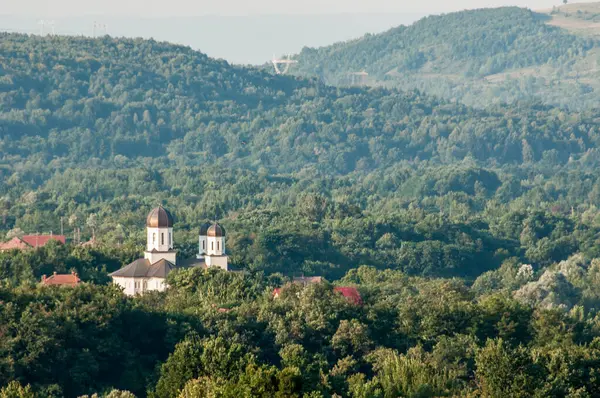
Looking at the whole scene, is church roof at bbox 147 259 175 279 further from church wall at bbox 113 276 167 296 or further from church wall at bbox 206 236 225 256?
church wall at bbox 206 236 225 256

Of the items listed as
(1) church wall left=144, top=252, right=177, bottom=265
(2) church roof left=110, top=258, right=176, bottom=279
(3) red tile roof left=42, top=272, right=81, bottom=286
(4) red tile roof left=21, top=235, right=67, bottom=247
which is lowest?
(4) red tile roof left=21, top=235, right=67, bottom=247

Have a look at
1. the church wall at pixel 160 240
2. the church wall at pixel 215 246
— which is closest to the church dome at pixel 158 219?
the church wall at pixel 160 240

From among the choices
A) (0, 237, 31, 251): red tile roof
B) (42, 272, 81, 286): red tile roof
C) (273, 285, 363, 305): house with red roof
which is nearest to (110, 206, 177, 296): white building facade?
(42, 272, 81, 286): red tile roof

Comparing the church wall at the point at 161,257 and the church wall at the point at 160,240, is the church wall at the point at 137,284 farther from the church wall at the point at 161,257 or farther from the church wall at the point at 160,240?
the church wall at the point at 160,240

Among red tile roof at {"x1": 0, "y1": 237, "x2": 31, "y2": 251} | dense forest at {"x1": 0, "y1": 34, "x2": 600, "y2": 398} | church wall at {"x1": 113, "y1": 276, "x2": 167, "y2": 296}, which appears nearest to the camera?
dense forest at {"x1": 0, "y1": 34, "x2": 600, "y2": 398}

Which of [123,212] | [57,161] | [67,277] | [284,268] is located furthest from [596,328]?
[57,161]

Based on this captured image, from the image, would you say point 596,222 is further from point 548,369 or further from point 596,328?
point 548,369

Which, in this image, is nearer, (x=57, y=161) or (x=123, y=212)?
(x=123, y=212)
